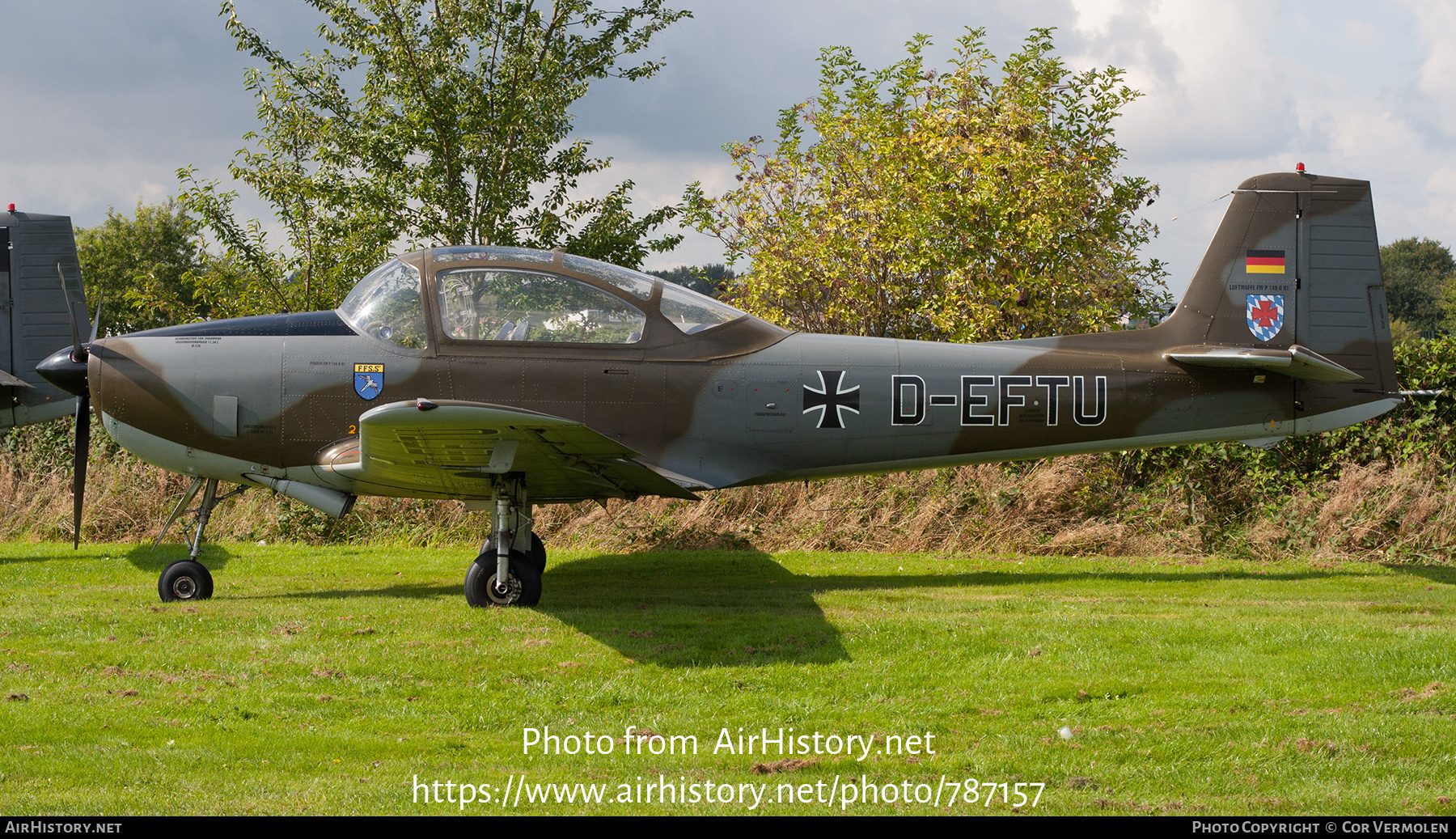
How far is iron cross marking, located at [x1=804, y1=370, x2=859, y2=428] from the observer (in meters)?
8.05

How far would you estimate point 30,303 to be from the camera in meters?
10.3

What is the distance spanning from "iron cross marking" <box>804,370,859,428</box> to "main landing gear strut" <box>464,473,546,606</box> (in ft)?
7.32

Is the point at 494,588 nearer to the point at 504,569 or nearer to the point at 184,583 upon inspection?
the point at 504,569

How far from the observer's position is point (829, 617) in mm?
7258

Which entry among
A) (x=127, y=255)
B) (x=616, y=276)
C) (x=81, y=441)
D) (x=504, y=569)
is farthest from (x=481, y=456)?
(x=127, y=255)

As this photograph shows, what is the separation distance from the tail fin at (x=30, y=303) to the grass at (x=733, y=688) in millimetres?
2299

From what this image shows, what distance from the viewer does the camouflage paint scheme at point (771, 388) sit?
748 cm

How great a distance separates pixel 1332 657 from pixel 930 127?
27.6 feet

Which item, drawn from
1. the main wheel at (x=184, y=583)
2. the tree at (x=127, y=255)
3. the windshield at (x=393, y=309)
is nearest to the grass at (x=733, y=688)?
the main wheel at (x=184, y=583)

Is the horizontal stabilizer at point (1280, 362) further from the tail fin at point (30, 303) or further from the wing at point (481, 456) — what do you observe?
the tail fin at point (30, 303)

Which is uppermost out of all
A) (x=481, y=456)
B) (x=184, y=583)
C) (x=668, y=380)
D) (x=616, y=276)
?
(x=616, y=276)

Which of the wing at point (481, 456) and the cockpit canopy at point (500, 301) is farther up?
the cockpit canopy at point (500, 301)

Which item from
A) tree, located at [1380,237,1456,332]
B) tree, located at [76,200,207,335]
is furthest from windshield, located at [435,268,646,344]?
tree, located at [1380,237,1456,332]

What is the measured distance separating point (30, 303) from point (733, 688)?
8.60 metres
